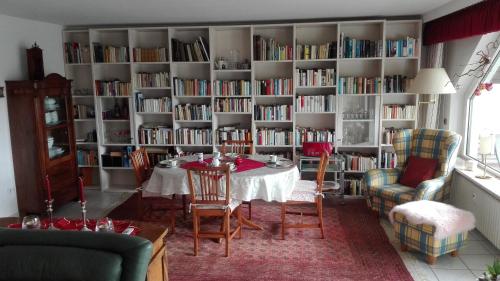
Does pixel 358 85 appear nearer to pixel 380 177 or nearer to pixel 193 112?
pixel 380 177

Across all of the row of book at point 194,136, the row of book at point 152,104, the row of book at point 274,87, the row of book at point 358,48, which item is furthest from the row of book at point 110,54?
the row of book at point 358,48

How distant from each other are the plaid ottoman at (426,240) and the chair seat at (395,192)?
0.54 metres

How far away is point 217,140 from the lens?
558 cm

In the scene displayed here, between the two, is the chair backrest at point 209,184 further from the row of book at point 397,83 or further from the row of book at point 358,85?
the row of book at point 397,83

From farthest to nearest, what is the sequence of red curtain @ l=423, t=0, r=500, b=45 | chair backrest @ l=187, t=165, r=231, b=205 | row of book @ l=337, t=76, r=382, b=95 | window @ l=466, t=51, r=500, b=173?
row of book @ l=337, t=76, r=382, b=95 < window @ l=466, t=51, r=500, b=173 < red curtain @ l=423, t=0, r=500, b=45 < chair backrest @ l=187, t=165, r=231, b=205

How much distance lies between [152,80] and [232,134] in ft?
4.48

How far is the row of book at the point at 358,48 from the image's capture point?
16.8ft

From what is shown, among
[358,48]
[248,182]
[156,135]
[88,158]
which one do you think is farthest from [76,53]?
[358,48]

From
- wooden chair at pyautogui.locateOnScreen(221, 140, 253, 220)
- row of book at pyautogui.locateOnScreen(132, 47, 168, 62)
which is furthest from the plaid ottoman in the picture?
row of book at pyautogui.locateOnScreen(132, 47, 168, 62)

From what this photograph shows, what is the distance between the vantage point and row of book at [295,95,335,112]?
17.4ft

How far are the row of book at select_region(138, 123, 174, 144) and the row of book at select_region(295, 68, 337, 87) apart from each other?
1966mm

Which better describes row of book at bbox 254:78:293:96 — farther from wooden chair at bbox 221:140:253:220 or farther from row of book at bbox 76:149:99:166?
row of book at bbox 76:149:99:166

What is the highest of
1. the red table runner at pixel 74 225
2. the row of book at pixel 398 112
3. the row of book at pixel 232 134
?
the row of book at pixel 398 112

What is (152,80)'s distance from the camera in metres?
5.57
